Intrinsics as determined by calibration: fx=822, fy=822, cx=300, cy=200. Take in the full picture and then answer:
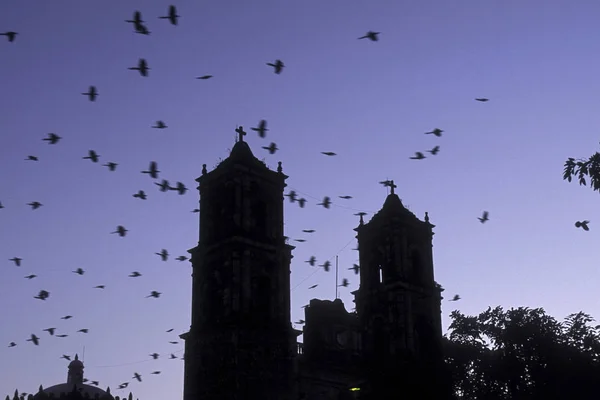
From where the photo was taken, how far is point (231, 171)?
135 feet

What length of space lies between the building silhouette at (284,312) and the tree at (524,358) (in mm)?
3153

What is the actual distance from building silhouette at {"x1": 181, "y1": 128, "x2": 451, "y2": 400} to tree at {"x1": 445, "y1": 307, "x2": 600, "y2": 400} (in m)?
3.15

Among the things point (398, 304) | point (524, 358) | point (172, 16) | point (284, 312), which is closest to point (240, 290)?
point (284, 312)

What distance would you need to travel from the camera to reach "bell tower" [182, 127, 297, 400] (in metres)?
37.7

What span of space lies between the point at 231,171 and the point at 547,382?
65.9ft

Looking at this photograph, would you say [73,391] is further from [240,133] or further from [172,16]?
[172,16]

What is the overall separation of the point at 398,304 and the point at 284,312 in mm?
7782

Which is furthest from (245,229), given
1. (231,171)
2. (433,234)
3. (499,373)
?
(499,373)

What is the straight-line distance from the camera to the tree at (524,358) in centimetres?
4325

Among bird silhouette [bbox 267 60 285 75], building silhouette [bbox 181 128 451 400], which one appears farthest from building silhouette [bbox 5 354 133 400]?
bird silhouette [bbox 267 60 285 75]

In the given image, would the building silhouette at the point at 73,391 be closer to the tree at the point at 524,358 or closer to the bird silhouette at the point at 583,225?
the tree at the point at 524,358

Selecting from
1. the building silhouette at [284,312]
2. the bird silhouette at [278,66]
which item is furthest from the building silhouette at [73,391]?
the bird silhouette at [278,66]

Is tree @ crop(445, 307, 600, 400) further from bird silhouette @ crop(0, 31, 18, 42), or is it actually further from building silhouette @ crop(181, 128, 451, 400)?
bird silhouette @ crop(0, 31, 18, 42)

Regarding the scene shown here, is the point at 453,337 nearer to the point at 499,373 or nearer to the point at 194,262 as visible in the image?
the point at 499,373
